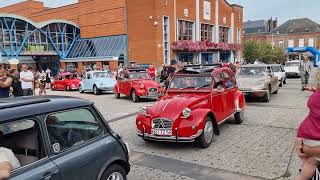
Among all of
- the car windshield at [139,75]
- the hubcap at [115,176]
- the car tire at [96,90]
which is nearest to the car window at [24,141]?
the hubcap at [115,176]

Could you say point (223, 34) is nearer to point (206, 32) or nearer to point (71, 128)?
point (206, 32)

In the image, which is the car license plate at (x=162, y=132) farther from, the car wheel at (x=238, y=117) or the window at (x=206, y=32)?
the window at (x=206, y=32)

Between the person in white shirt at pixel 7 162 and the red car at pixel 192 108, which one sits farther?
the red car at pixel 192 108

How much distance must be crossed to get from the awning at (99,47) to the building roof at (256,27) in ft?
187

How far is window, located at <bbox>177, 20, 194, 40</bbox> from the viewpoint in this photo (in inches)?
1479

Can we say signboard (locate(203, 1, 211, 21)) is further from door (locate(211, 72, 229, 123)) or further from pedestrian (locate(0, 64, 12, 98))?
pedestrian (locate(0, 64, 12, 98))

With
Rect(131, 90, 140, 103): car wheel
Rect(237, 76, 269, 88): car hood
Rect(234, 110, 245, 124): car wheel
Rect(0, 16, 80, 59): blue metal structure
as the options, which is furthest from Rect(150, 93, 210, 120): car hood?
Rect(0, 16, 80, 59): blue metal structure

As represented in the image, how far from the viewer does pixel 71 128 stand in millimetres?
3812

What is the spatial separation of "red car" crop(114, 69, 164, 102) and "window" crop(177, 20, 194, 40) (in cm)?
2139

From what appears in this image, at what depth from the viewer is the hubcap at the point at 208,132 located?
7.01m

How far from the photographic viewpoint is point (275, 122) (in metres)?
9.61

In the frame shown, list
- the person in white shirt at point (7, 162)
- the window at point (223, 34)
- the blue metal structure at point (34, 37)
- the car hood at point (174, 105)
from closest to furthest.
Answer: the person in white shirt at point (7, 162)
the car hood at point (174, 105)
the blue metal structure at point (34, 37)
the window at point (223, 34)

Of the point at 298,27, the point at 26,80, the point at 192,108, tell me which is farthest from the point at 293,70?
the point at 298,27

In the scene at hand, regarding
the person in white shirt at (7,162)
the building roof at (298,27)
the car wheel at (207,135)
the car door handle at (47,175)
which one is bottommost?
the car wheel at (207,135)
